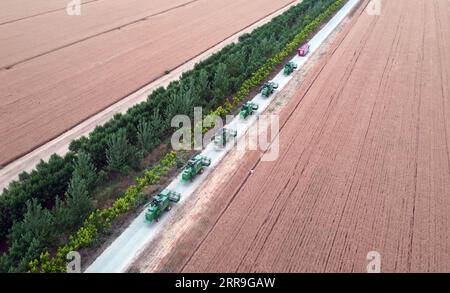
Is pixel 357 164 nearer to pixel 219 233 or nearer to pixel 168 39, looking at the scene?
pixel 219 233

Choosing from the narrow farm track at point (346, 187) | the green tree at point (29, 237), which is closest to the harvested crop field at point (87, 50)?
the green tree at point (29, 237)

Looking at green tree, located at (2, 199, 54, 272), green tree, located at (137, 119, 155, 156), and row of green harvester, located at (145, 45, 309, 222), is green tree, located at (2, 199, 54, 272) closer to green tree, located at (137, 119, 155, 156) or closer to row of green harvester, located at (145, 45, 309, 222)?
row of green harvester, located at (145, 45, 309, 222)

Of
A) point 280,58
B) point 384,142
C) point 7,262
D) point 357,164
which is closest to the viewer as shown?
point 7,262

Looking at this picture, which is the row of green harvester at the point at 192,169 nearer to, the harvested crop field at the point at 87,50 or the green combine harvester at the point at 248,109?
the green combine harvester at the point at 248,109

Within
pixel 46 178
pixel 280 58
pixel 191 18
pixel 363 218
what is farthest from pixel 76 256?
pixel 191 18

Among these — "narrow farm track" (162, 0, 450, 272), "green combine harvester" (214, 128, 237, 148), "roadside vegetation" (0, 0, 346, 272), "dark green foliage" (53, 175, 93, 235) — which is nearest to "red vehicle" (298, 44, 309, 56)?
"narrow farm track" (162, 0, 450, 272)

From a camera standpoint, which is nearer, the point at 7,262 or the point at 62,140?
the point at 7,262

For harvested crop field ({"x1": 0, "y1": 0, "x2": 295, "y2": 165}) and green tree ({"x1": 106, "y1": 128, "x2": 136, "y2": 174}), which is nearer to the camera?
green tree ({"x1": 106, "y1": 128, "x2": 136, "y2": 174})
